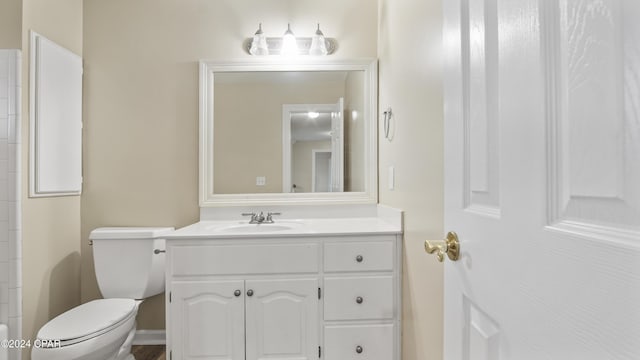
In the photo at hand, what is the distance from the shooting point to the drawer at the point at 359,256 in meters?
1.57

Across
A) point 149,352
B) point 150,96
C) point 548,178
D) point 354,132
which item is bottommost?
point 149,352

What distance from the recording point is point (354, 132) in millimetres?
2121

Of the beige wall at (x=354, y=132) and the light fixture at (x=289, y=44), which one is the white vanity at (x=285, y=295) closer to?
the beige wall at (x=354, y=132)

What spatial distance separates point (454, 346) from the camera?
2.29ft

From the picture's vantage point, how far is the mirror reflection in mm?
2098

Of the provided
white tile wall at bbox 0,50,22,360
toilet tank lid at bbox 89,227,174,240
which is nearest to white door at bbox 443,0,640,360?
toilet tank lid at bbox 89,227,174,240

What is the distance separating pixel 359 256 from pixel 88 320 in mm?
1368

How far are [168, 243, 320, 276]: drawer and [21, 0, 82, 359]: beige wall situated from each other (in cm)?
88

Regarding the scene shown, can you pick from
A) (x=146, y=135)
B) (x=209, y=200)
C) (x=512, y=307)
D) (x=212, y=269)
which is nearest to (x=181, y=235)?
(x=212, y=269)

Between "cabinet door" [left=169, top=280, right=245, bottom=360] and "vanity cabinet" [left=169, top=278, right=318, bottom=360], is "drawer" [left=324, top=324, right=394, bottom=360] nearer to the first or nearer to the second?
"vanity cabinet" [left=169, top=278, right=318, bottom=360]

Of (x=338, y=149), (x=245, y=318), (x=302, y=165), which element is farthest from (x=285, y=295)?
(x=338, y=149)

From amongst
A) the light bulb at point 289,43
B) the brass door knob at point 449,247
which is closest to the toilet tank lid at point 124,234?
the light bulb at point 289,43

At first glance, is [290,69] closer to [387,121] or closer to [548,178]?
[387,121]

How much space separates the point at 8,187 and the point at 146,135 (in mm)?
741
